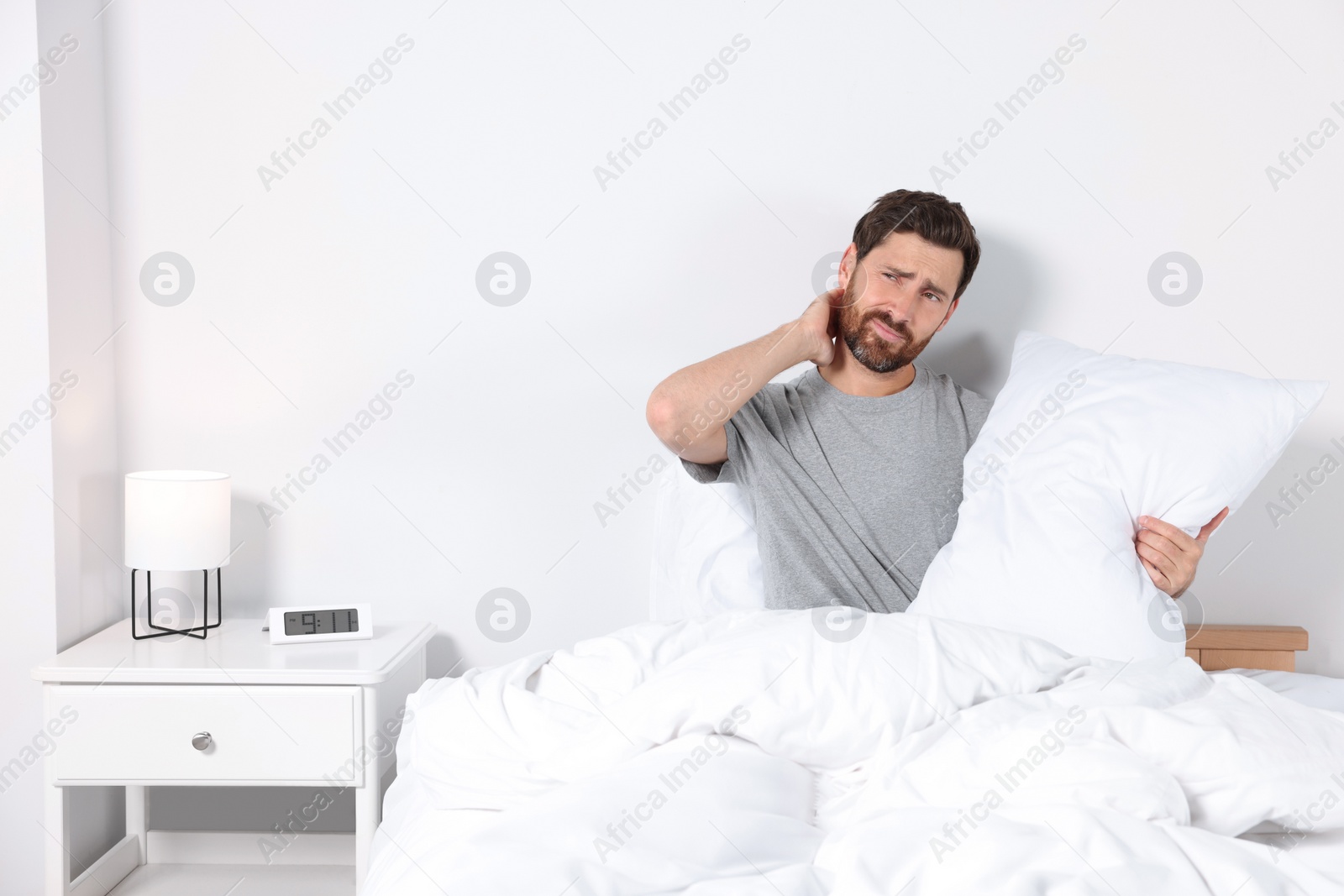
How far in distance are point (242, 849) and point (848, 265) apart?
1566mm

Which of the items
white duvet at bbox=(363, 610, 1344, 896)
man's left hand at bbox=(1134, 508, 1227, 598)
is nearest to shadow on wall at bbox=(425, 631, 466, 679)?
Result: white duvet at bbox=(363, 610, 1344, 896)

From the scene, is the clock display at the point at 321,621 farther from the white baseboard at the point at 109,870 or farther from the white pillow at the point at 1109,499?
the white pillow at the point at 1109,499

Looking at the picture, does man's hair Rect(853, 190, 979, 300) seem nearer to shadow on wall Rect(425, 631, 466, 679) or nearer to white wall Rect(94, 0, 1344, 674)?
white wall Rect(94, 0, 1344, 674)

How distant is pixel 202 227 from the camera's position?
1.76m

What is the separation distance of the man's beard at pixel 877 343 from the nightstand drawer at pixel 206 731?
99cm

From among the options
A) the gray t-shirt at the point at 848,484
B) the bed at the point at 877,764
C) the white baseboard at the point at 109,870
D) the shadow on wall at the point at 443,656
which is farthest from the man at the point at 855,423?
the white baseboard at the point at 109,870

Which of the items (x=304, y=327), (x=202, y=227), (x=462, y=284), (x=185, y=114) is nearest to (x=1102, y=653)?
(x=462, y=284)

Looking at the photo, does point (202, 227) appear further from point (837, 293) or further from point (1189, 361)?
point (1189, 361)

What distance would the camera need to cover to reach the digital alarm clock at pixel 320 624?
5.24ft

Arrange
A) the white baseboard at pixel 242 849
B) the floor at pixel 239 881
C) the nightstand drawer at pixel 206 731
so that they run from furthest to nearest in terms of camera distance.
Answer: the white baseboard at pixel 242 849 < the floor at pixel 239 881 < the nightstand drawer at pixel 206 731

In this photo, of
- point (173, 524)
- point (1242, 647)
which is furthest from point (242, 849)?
point (1242, 647)

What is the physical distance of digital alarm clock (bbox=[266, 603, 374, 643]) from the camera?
5.24 feet

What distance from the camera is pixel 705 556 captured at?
5.27 ft

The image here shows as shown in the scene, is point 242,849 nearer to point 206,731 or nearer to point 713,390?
point 206,731
